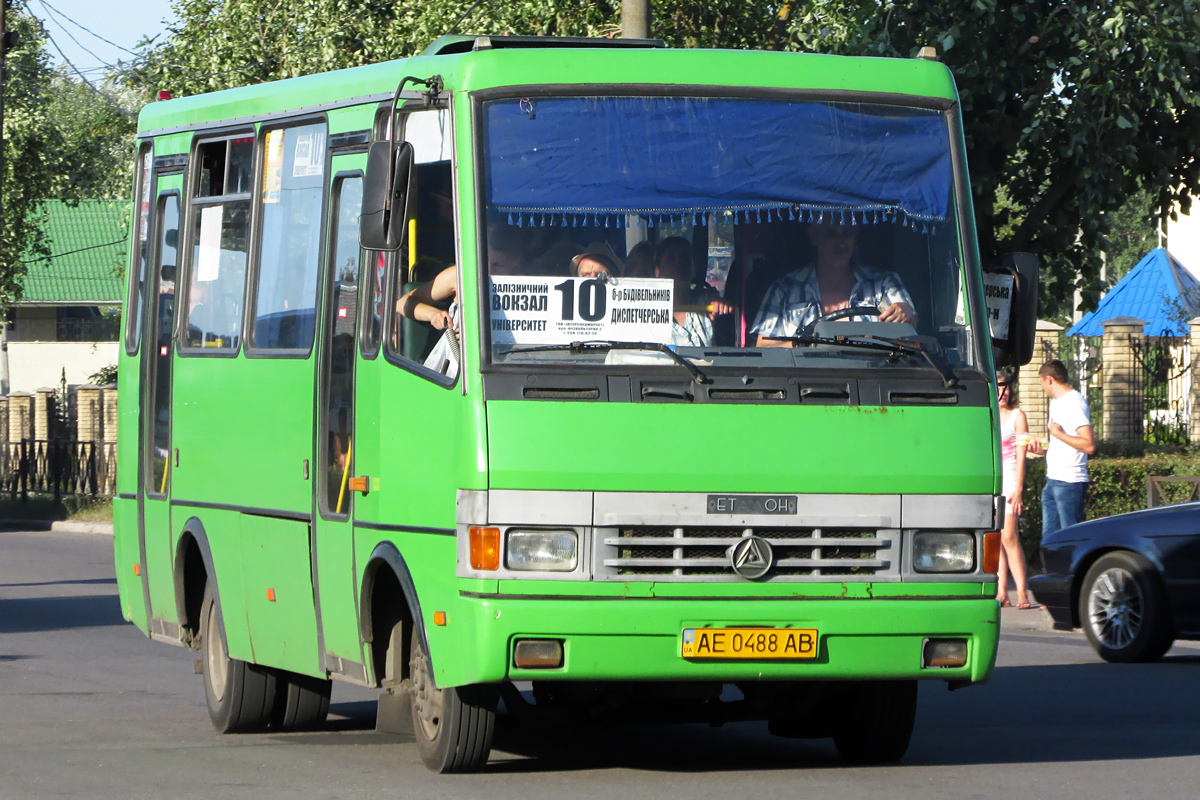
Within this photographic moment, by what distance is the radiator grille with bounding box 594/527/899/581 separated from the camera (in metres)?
7.24

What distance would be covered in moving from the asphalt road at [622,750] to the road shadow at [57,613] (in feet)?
8.98

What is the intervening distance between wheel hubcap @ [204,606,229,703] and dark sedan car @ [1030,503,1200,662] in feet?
19.1

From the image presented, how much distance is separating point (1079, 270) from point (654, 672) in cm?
1670

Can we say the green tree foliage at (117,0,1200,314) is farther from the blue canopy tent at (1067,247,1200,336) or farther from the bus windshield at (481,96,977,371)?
the bus windshield at (481,96,977,371)

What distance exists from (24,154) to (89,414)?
26.6 feet

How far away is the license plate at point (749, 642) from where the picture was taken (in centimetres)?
727

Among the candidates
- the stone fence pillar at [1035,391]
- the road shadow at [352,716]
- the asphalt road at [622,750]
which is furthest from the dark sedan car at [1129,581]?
the stone fence pillar at [1035,391]

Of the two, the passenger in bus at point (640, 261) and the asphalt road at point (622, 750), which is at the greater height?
the passenger in bus at point (640, 261)

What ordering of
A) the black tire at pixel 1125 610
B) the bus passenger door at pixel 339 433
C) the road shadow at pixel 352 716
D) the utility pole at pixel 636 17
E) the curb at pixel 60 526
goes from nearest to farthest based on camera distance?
the bus passenger door at pixel 339 433 < the road shadow at pixel 352 716 < the black tire at pixel 1125 610 < the utility pole at pixel 636 17 < the curb at pixel 60 526

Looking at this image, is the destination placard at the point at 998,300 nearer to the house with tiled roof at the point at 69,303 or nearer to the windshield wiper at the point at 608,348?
the windshield wiper at the point at 608,348

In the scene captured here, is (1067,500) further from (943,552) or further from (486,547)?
(486,547)

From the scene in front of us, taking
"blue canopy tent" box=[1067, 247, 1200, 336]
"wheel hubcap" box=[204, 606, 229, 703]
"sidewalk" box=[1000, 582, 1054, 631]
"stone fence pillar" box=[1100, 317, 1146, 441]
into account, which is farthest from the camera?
"blue canopy tent" box=[1067, 247, 1200, 336]

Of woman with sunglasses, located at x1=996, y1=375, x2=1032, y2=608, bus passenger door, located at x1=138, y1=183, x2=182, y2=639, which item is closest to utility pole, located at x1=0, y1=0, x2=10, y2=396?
woman with sunglasses, located at x1=996, y1=375, x2=1032, y2=608

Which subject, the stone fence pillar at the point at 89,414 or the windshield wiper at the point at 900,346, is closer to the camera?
the windshield wiper at the point at 900,346
